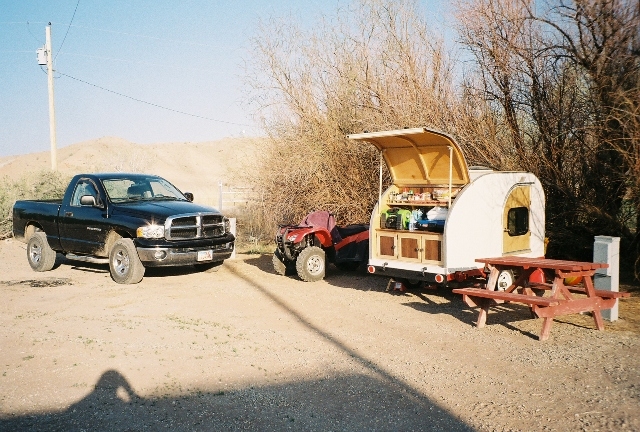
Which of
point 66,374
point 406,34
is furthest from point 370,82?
point 66,374

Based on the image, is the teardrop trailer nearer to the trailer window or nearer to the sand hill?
the trailer window

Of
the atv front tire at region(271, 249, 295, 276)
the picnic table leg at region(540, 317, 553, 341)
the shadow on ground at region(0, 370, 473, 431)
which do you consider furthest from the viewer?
the atv front tire at region(271, 249, 295, 276)

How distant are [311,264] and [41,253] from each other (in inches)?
238

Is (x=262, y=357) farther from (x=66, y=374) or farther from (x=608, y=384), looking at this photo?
(x=608, y=384)

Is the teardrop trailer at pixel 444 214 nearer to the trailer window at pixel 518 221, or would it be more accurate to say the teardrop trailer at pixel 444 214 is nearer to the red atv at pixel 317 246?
the trailer window at pixel 518 221

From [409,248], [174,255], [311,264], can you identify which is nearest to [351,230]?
[311,264]

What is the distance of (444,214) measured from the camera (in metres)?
10.8

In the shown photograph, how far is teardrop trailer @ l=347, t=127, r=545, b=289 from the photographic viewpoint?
1007cm

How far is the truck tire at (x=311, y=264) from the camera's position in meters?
12.7

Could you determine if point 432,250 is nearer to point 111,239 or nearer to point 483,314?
point 483,314

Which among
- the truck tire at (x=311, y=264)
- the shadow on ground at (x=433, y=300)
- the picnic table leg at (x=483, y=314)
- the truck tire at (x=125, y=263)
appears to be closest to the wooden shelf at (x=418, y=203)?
the shadow on ground at (x=433, y=300)

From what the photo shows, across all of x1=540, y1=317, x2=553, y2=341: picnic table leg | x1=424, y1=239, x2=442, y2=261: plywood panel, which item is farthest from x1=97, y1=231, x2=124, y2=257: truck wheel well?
x1=540, y1=317, x2=553, y2=341: picnic table leg

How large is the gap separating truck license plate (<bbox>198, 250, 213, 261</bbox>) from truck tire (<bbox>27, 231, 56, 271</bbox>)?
3914 mm

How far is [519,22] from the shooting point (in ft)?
42.6
